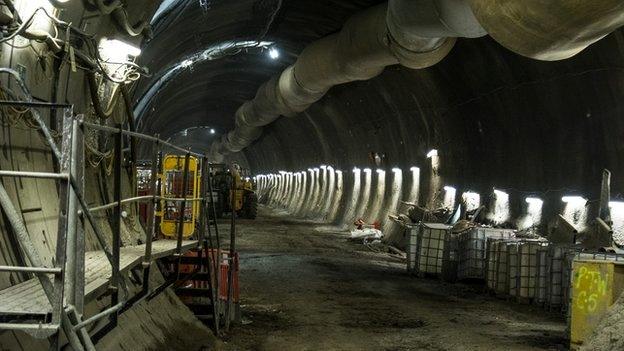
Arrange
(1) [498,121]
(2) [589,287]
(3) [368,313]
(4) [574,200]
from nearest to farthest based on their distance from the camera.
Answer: (2) [589,287], (3) [368,313], (4) [574,200], (1) [498,121]

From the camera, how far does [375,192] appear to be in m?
23.4

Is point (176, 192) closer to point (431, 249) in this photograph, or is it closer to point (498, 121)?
point (431, 249)

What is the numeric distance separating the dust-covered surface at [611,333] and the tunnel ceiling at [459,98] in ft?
16.5

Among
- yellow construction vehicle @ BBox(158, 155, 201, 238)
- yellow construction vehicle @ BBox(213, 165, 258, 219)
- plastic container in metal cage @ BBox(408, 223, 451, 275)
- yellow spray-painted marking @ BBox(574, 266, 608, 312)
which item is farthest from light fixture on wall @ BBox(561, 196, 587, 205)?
yellow construction vehicle @ BBox(213, 165, 258, 219)

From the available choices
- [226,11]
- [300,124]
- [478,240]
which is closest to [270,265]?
[478,240]

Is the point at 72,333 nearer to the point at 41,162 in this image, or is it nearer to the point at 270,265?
the point at 41,162

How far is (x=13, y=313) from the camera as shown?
3.46m

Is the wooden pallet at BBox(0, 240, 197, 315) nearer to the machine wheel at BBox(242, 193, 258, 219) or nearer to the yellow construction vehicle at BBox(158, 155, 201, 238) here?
the yellow construction vehicle at BBox(158, 155, 201, 238)

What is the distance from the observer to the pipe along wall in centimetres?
1201

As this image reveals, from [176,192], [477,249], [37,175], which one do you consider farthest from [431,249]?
[37,175]

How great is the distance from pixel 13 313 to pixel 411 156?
17003mm

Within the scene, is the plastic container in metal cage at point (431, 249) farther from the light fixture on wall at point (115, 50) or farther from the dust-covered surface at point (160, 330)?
the light fixture on wall at point (115, 50)

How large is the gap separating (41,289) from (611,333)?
4731mm

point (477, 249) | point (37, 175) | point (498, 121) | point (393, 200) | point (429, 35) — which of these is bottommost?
point (477, 249)
